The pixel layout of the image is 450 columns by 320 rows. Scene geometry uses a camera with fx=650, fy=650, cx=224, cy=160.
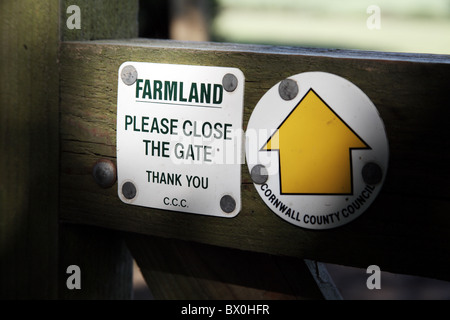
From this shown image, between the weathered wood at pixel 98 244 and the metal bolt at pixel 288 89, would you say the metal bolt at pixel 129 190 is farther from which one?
the metal bolt at pixel 288 89

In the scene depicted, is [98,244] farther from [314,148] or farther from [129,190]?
[314,148]

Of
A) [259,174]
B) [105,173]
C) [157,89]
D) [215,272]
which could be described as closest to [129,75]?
[157,89]

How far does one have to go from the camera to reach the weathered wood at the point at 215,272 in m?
1.09

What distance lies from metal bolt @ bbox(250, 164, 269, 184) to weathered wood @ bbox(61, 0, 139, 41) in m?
0.41

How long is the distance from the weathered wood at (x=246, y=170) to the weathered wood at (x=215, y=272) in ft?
0.37

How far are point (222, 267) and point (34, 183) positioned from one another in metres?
0.37

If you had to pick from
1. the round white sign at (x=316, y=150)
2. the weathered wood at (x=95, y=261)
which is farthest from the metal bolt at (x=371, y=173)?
the weathered wood at (x=95, y=261)

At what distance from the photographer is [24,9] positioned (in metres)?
1.13

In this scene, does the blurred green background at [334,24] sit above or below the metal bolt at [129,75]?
above

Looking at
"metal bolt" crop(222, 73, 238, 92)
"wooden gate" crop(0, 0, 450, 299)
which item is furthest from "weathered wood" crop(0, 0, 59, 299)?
"metal bolt" crop(222, 73, 238, 92)

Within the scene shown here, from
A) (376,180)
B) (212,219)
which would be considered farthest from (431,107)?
(212,219)

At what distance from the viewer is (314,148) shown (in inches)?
36.7

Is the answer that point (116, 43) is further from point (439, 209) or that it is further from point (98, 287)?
point (439, 209)
